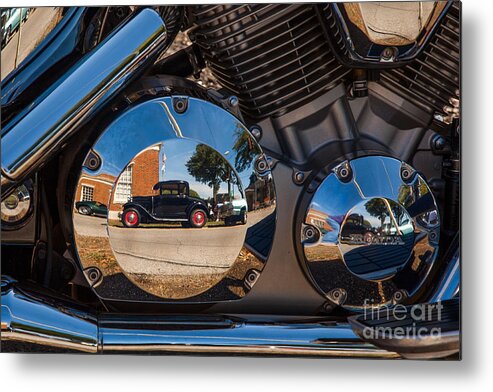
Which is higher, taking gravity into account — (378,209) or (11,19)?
(11,19)

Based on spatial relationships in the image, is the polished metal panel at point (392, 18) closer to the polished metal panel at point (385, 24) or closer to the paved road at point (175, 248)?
the polished metal panel at point (385, 24)

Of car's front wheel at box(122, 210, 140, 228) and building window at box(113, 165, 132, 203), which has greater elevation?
building window at box(113, 165, 132, 203)

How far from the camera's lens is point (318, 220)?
131 cm

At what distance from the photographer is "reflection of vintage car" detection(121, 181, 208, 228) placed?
1273mm

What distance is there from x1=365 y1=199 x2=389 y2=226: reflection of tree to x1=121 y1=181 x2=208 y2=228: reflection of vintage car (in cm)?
29

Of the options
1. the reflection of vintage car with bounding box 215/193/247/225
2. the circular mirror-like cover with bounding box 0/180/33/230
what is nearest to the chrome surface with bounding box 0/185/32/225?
the circular mirror-like cover with bounding box 0/180/33/230

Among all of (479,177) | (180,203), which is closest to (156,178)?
(180,203)

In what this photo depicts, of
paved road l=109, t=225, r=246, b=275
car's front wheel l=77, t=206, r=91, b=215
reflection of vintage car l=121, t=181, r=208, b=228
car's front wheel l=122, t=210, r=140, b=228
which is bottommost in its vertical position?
paved road l=109, t=225, r=246, b=275

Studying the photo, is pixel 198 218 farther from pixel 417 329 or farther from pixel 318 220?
pixel 417 329

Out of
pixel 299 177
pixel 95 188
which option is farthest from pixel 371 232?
pixel 95 188

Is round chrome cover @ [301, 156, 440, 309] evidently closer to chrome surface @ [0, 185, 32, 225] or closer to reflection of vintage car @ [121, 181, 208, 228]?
reflection of vintage car @ [121, 181, 208, 228]

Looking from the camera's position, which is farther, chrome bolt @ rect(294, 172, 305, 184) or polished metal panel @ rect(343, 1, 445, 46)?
chrome bolt @ rect(294, 172, 305, 184)

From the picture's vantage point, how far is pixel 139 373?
1.35 meters

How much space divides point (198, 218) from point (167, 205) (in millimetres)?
59
